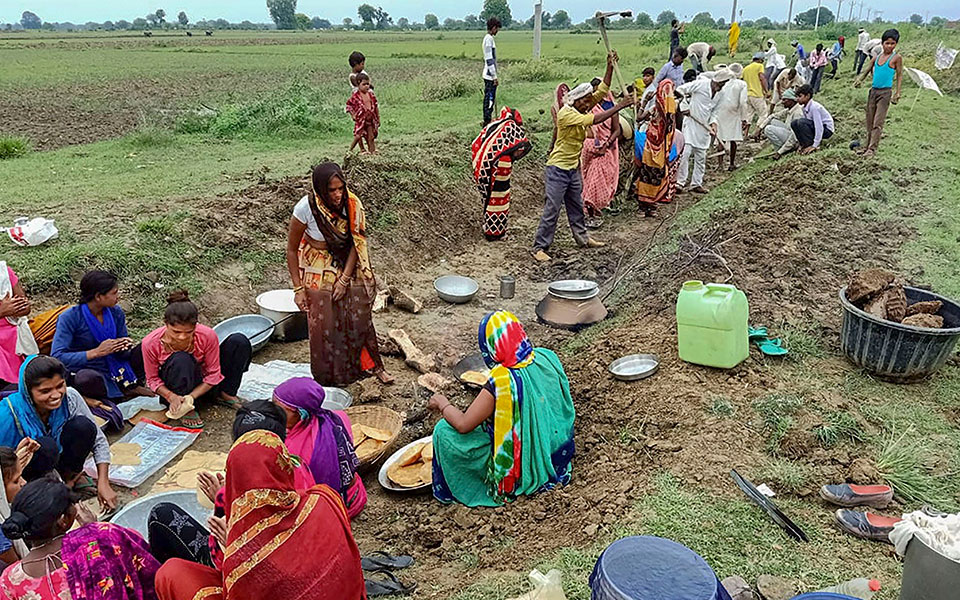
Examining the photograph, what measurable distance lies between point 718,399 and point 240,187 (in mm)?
6486

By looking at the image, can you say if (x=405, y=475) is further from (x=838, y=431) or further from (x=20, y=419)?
(x=838, y=431)

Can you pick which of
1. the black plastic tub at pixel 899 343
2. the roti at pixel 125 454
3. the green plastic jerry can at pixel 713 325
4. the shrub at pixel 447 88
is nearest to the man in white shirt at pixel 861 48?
the shrub at pixel 447 88

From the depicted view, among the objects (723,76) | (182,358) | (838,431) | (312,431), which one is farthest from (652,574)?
(723,76)

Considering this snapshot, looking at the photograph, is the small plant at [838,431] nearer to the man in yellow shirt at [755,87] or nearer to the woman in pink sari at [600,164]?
the woman in pink sari at [600,164]

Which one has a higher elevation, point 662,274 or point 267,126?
point 267,126

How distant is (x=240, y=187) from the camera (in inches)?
324

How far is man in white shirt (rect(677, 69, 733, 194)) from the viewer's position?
9797 millimetres

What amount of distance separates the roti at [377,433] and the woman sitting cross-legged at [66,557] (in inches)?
77.4

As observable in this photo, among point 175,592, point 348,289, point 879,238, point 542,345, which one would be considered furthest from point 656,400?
point 879,238

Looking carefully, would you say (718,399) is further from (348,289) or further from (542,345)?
(348,289)

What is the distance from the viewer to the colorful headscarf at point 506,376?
3414 mm

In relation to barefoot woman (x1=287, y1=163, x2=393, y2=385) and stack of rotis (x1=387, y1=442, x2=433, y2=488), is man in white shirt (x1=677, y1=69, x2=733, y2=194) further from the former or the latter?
stack of rotis (x1=387, y1=442, x2=433, y2=488)

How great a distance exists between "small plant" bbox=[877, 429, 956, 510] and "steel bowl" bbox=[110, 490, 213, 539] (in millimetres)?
3572

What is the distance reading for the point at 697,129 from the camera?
9.91 metres
